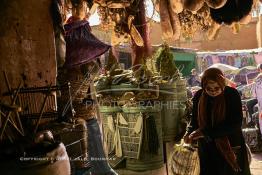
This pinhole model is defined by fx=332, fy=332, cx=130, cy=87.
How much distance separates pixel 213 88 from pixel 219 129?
1.29 ft

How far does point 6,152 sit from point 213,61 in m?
16.1

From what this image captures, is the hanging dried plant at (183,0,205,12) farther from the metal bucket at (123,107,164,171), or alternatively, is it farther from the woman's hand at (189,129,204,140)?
the metal bucket at (123,107,164,171)

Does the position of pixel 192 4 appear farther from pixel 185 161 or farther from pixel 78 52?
pixel 185 161

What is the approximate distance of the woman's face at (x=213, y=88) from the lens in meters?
3.16

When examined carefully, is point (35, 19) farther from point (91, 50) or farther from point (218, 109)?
point (218, 109)

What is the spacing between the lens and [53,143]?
5.39 ft

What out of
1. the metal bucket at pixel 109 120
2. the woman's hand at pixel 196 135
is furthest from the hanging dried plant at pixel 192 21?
the metal bucket at pixel 109 120

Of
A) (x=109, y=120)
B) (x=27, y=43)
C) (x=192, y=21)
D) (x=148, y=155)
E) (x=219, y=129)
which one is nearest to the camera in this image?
(x=27, y=43)

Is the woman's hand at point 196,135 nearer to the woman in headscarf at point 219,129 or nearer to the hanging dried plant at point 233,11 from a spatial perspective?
the woman in headscarf at point 219,129

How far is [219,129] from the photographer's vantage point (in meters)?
3.13

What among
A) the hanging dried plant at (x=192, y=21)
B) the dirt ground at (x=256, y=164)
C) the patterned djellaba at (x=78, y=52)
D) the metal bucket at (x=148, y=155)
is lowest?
the dirt ground at (x=256, y=164)

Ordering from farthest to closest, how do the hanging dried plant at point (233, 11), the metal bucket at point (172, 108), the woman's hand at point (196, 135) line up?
the metal bucket at point (172, 108) < the woman's hand at point (196, 135) < the hanging dried plant at point (233, 11)

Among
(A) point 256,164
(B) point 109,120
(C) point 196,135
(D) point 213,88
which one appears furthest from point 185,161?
(A) point 256,164

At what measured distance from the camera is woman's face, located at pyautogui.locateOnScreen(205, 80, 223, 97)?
3158mm
